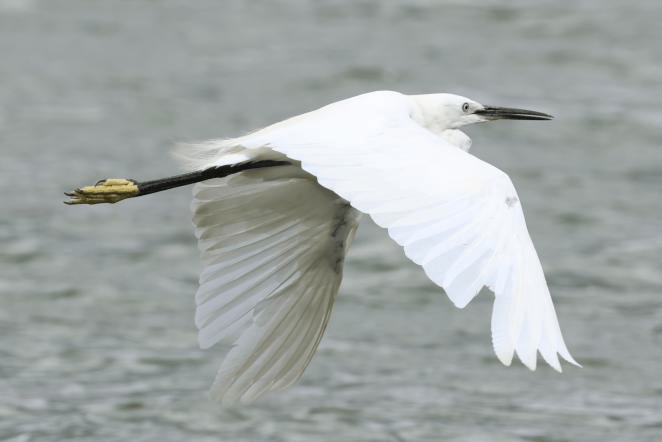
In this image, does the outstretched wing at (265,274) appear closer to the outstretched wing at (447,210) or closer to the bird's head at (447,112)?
the bird's head at (447,112)

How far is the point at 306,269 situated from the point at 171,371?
2.43 m

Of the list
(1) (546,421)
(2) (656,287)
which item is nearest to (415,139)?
(1) (546,421)

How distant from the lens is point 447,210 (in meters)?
3.98

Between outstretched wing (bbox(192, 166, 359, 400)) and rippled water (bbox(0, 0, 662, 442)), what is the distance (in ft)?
5.12

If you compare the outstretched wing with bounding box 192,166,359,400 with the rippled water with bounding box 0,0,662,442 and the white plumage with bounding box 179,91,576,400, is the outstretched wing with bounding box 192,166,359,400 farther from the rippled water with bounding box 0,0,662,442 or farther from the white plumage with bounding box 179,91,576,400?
the rippled water with bounding box 0,0,662,442

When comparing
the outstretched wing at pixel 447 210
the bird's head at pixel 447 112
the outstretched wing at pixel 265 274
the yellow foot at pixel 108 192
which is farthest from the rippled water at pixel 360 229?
the outstretched wing at pixel 447 210

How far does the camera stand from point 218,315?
17.4ft

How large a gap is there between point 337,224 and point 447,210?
133 centimetres

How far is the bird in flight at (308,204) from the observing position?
4.03m

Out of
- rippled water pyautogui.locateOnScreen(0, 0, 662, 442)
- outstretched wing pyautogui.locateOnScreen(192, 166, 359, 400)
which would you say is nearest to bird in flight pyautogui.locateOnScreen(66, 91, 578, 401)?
outstretched wing pyautogui.locateOnScreen(192, 166, 359, 400)

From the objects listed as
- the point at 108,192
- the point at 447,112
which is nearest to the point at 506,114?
the point at 447,112

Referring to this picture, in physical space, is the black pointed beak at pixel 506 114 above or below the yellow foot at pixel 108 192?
above

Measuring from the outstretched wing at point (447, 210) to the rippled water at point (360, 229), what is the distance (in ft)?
8.93

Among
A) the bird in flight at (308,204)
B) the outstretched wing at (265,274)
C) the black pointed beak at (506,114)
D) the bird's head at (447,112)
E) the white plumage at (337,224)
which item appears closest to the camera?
the white plumage at (337,224)
